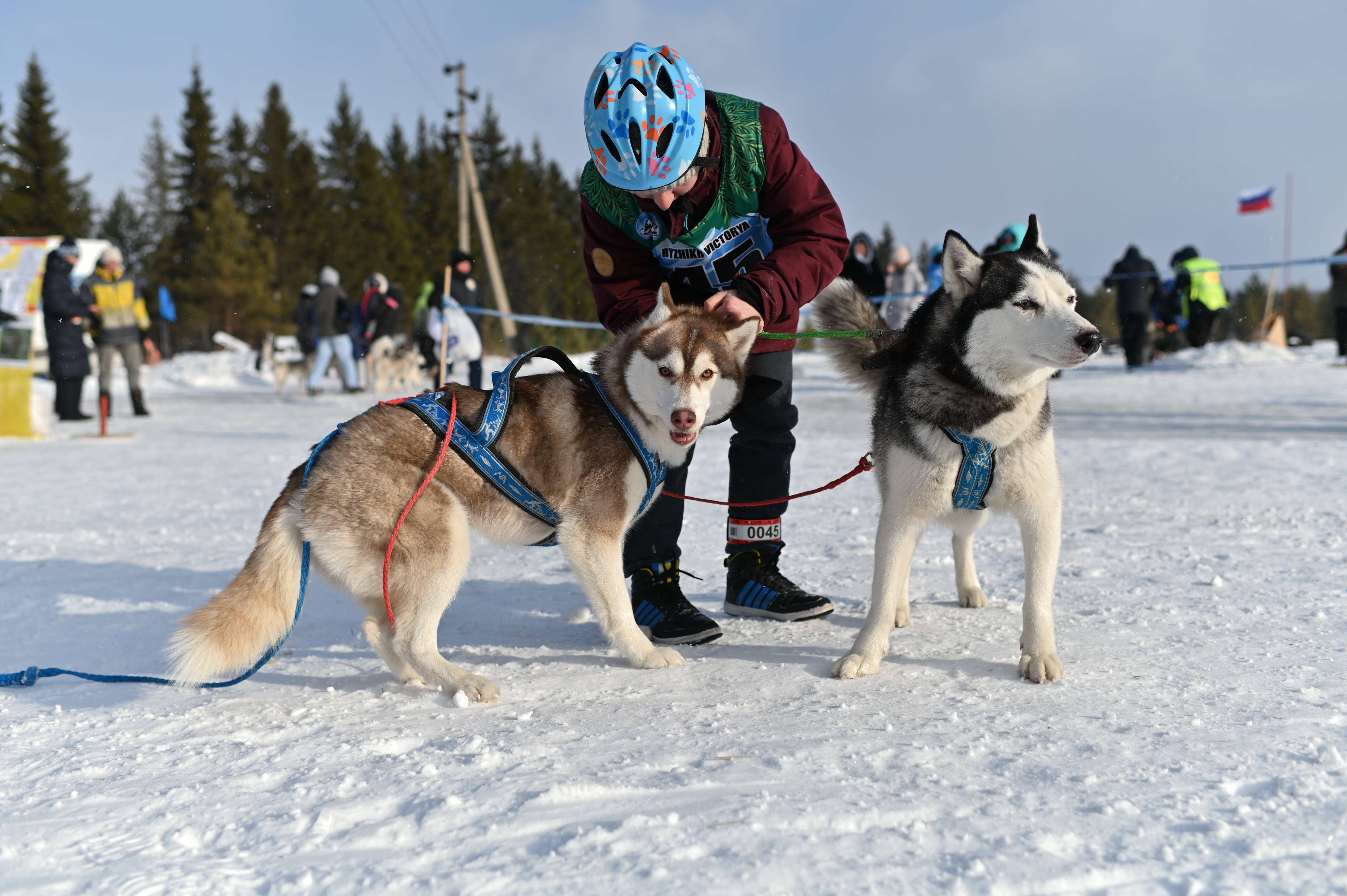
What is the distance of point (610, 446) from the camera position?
111 inches

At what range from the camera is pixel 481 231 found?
25.5 m

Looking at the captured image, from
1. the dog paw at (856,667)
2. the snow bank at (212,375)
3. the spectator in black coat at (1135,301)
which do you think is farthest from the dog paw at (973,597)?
the snow bank at (212,375)

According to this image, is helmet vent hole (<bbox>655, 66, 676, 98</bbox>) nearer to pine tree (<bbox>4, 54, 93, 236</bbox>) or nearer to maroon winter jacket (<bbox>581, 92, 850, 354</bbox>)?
maroon winter jacket (<bbox>581, 92, 850, 354</bbox>)

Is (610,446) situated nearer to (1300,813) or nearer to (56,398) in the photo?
(1300,813)

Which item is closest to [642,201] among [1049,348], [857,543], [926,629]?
[1049,348]

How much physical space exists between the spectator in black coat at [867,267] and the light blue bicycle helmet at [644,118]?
8.37 m

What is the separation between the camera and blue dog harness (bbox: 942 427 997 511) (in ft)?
8.21

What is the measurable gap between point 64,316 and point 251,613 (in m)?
11.0

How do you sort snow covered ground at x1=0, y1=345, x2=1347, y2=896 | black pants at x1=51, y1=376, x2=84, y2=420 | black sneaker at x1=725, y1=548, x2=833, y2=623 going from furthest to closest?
black pants at x1=51, y1=376, x2=84, y2=420
black sneaker at x1=725, y1=548, x2=833, y2=623
snow covered ground at x1=0, y1=345, x2=1347, y2=896

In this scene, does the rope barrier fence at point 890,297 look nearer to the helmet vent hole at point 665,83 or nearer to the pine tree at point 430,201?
the helmet vent hole at point 665,83

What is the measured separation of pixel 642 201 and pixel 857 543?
219 centimetres

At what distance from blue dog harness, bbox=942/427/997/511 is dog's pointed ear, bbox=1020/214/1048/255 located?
0.68 m

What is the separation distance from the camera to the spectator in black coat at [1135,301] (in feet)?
51.9

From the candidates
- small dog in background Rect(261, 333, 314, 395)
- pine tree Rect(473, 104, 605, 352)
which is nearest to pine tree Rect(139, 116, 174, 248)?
pine tree Rect(473, 104, 605, 352)
